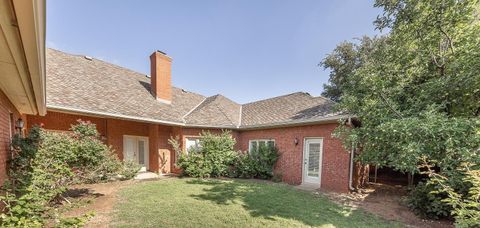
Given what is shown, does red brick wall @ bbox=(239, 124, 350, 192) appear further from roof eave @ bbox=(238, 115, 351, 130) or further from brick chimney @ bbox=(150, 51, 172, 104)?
brick chimney @ bbox=(150, 51, 172, 104)

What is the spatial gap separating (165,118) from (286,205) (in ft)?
23.6

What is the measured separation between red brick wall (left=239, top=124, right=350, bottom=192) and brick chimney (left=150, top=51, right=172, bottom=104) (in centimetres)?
529

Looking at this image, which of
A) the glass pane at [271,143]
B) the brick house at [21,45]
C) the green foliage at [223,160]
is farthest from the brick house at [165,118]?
the brick house at [21,45]

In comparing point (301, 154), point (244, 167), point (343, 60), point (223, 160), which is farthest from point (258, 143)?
point (343, 60)

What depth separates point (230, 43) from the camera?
12.2m

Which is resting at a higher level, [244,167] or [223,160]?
[223,160]

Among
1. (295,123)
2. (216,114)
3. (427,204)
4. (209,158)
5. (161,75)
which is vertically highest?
(161,75)

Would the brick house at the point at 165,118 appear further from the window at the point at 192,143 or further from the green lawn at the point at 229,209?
the green lawn at the point at 229,209

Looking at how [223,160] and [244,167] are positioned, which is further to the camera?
[244,167]

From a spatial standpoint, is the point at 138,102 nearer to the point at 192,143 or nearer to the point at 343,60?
the point at 192,143

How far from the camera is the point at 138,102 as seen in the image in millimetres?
11172

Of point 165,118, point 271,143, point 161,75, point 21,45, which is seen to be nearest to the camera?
point 21,45

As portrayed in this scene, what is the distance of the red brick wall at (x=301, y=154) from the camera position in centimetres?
862

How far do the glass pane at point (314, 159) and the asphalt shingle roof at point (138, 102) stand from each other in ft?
4.33
